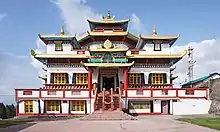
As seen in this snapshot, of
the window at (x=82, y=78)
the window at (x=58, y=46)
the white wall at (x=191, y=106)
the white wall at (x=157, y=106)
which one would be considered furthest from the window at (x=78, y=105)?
the white wall at (x=191, y=106)

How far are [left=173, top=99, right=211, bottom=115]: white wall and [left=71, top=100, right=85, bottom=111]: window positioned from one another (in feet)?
30.7

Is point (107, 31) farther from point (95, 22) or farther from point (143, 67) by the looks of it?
point (143, 67)

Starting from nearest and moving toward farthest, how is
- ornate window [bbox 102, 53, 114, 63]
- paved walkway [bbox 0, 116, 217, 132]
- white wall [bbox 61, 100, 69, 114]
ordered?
paved walkway [bbox 0, 116, 217, 132], white wall [bbox 61, 100, 69, 114], ornate window [bbox 102, 53, 114, 63]

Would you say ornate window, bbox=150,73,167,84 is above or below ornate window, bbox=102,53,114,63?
below

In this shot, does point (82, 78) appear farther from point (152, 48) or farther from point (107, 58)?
point (152, 48)

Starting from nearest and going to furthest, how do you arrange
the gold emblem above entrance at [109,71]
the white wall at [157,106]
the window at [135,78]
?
the white wall at [157,106], the gold emblem above entrance at [109,71], the window at [135,78]

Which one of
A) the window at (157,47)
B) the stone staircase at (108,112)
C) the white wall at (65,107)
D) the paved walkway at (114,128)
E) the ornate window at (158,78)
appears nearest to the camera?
the paved walkway at (114,128)

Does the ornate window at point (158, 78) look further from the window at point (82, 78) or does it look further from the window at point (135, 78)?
the window at point (82, 78)

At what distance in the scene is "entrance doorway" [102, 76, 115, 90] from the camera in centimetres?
3712

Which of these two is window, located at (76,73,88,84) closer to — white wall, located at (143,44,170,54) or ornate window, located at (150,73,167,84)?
ornate window, located at (150,73,167,84)

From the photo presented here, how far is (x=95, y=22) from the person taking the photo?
39594 mm

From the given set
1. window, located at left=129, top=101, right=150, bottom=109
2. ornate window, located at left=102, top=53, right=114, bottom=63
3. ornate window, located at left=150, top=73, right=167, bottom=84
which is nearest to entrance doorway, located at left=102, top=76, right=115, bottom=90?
ornate window, located at left=102, top=53, right=114, bottom=63

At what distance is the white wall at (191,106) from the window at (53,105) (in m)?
11.9

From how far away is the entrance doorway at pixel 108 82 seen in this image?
37122mm
